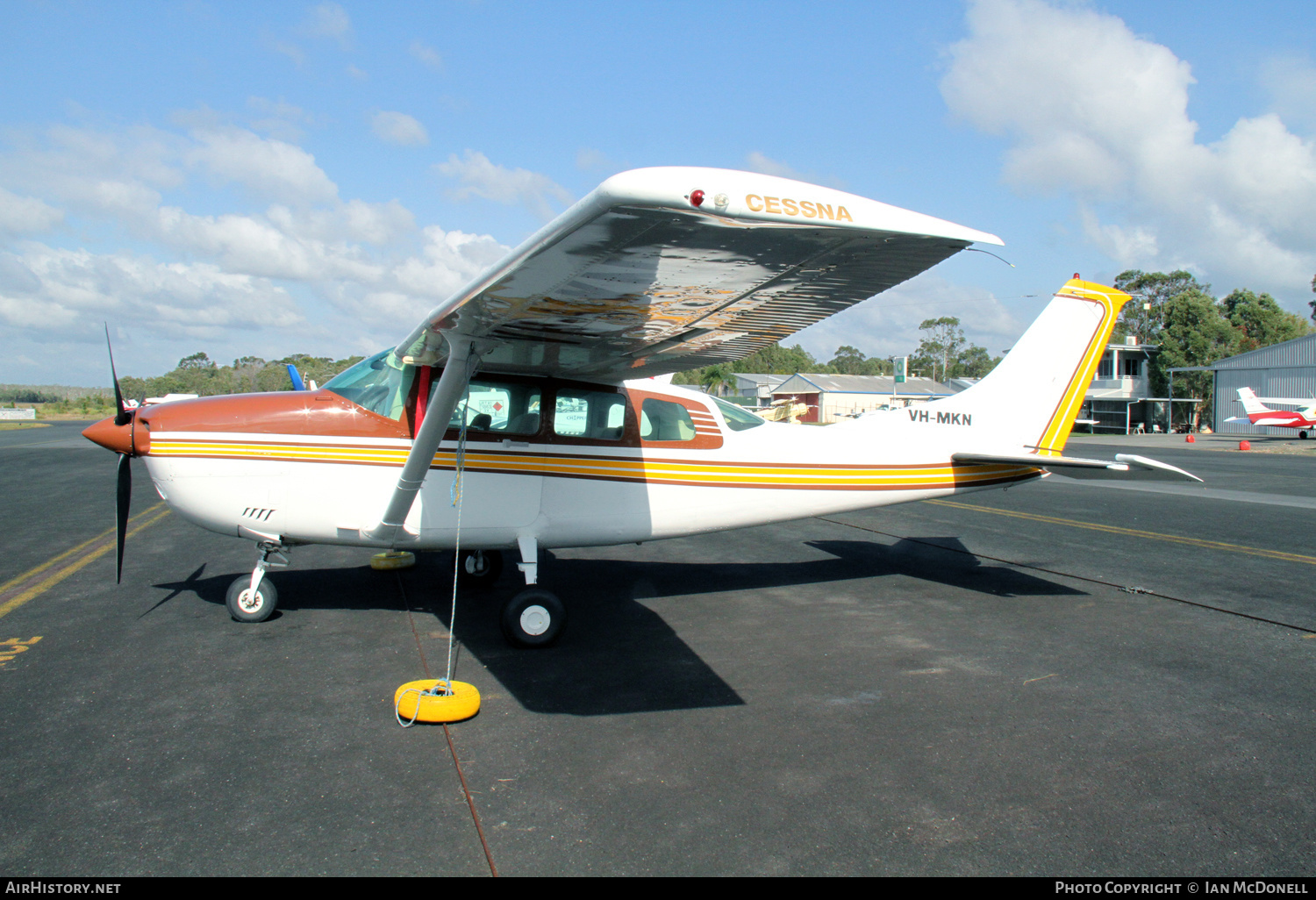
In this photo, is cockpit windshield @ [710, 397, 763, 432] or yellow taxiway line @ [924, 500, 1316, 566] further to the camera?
yellow taxiway line @ [924, 500, 1316, 566]

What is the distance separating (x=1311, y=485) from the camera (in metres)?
16.7

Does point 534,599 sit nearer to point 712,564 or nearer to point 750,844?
point 750,844

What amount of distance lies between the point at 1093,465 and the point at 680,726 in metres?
4.64

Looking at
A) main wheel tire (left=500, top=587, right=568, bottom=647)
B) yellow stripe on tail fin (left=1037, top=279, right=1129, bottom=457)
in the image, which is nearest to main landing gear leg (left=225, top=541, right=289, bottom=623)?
main wheel tire (left=500, top=587, right=568, bottom=647)

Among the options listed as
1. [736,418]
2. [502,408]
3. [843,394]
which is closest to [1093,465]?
[736,418]

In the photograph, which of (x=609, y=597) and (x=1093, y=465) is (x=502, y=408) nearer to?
(x=609, y=597)

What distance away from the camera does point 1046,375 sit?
745 cm

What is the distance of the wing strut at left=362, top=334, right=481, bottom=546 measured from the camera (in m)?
4.61

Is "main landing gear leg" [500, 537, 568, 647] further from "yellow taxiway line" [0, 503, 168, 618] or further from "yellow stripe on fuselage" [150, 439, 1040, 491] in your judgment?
"yellow taxiway line" [0, 503, 168, 618]

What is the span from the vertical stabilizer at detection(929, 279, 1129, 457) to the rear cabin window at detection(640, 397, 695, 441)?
2.79 m

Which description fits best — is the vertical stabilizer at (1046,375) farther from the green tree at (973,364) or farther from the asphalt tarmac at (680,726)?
the green tree at (973,364)

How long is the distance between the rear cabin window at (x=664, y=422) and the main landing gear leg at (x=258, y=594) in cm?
305
